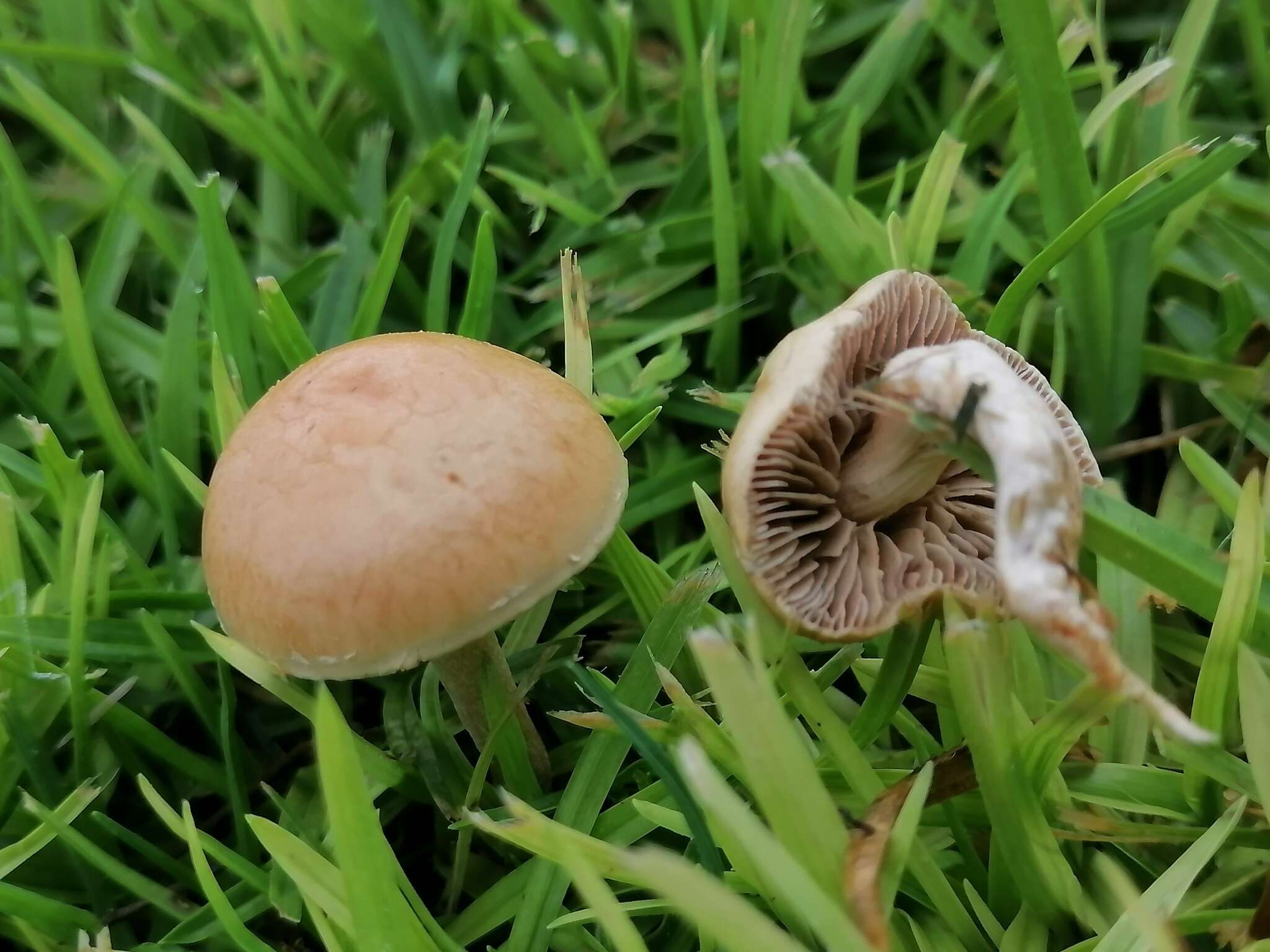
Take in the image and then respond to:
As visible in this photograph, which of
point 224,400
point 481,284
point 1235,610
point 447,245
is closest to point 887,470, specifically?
point 1235,610

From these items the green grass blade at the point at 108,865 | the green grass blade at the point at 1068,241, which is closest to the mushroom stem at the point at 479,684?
the green grass blade at the point at 108,865

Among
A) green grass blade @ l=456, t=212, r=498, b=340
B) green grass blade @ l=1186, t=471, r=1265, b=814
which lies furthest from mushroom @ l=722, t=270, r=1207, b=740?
green grass blade @ l=456, t=212, r=498, b=340

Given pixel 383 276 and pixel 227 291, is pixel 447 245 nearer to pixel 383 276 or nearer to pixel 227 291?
pixel 383 276

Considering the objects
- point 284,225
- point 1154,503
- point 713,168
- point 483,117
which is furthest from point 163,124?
point 1154,503

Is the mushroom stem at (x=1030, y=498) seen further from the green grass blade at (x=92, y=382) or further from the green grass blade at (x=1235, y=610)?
the green grass blade at (x=92, y=382)

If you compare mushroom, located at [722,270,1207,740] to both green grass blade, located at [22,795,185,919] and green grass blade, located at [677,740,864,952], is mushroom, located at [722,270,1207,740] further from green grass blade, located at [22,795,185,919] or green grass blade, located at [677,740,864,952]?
green grass blade, located at [22,795,185,919]

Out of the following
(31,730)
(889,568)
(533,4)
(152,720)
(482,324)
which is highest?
(533,4)

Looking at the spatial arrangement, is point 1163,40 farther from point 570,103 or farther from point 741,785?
point 741,785
